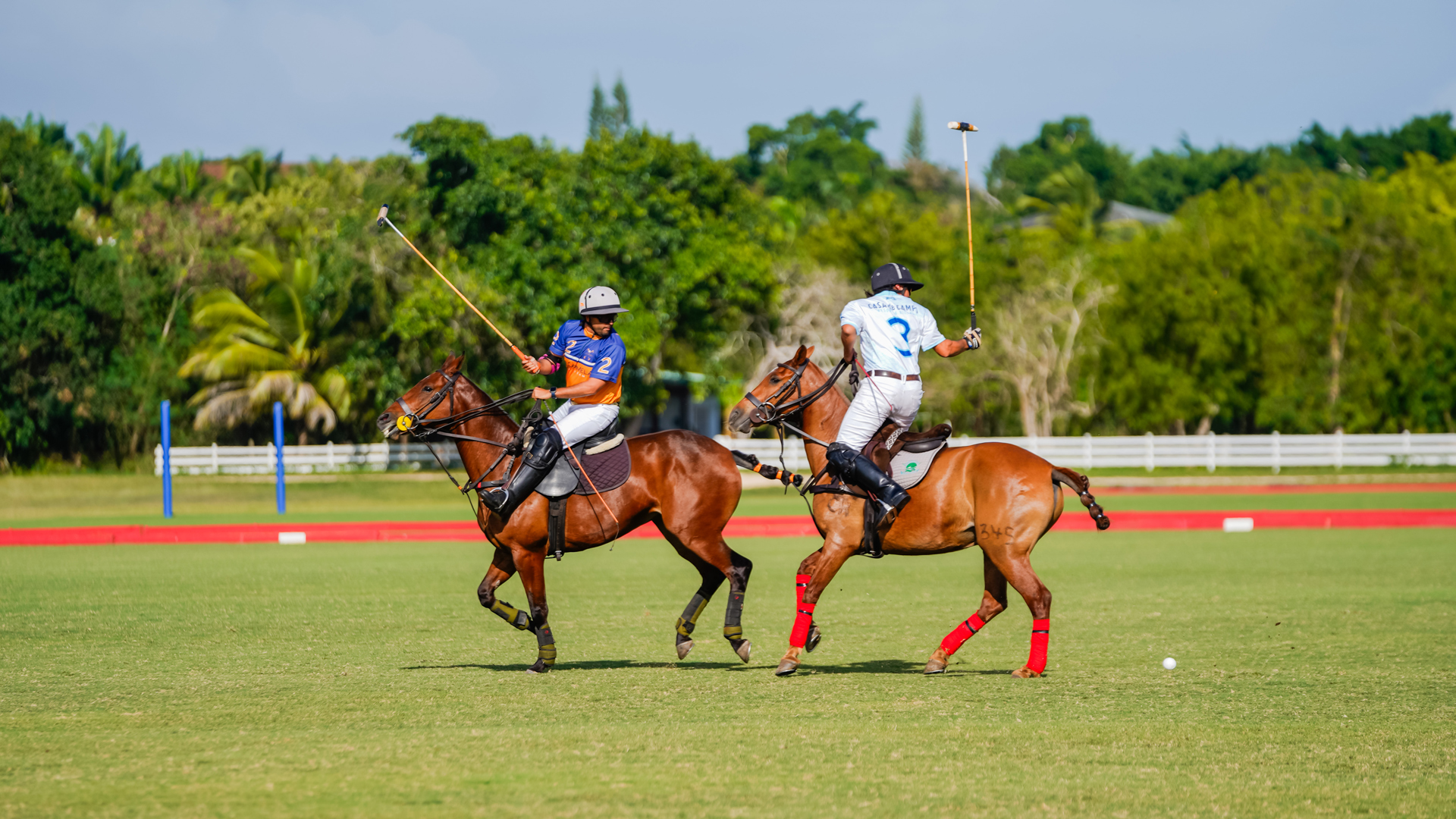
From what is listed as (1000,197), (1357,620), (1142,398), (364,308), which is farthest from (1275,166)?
(1357,620)

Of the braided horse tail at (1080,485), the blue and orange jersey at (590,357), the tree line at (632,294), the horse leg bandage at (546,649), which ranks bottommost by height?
the horse leg bandage at (546,649)

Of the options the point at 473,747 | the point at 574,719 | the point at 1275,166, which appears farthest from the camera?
the point at 1275,166

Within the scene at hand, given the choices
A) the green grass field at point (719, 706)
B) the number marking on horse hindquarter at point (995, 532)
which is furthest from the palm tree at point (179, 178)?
the number marking on horse hindquarter at point (995, 532)

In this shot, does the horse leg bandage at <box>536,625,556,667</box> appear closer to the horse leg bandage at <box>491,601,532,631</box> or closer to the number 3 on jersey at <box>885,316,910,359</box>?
the horse leg bandage at <box>491,601,532,631</box>

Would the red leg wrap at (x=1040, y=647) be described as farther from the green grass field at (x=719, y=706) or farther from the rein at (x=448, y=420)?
the rein at (x=448, y=420)

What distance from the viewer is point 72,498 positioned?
98.9 ft

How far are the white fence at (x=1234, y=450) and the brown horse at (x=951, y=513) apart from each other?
25.5 m

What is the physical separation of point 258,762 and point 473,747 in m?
0.84

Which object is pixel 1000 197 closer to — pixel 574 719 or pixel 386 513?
pixel 386 513

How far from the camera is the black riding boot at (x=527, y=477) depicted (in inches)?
311

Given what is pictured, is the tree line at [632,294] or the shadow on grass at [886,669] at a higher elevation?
the tree line at [632,294]

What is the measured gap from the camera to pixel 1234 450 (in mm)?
35094

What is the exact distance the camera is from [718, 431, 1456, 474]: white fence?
3422cm

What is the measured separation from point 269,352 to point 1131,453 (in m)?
22.7
